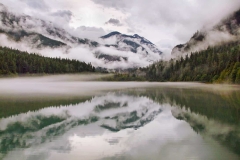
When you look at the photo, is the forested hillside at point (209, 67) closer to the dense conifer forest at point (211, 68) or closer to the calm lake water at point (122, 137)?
the dense conifer forest at point (211, 68)

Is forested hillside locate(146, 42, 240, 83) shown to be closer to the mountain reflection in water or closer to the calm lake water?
the mountain reflection in water

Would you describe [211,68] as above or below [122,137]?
above

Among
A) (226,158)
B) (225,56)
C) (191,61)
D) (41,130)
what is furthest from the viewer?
(191,61)

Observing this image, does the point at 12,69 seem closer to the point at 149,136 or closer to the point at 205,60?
the point at 205,60

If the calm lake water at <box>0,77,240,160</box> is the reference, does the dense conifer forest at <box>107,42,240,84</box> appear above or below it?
above

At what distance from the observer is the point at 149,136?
63.0 ft

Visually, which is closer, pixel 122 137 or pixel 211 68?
pixel 122 137

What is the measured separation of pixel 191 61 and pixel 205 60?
1518 cm

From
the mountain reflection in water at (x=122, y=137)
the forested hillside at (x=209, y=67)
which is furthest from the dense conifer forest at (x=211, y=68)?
the mountain reflection in water at (x=122, y=137)

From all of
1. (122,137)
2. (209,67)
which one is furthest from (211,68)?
(122,137)

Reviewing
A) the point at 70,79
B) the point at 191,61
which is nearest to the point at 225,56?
the point at 191,61

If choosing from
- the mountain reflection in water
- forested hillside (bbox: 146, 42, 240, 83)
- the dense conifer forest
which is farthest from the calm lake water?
forested hillside (bbox: 146, 42, 240, 83)

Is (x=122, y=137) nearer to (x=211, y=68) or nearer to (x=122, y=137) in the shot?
(x=122, y=137)

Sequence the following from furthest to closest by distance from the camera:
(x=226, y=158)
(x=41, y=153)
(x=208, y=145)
→ (x=208, y=145), (x=41, y=153), (x=226, y=158)
